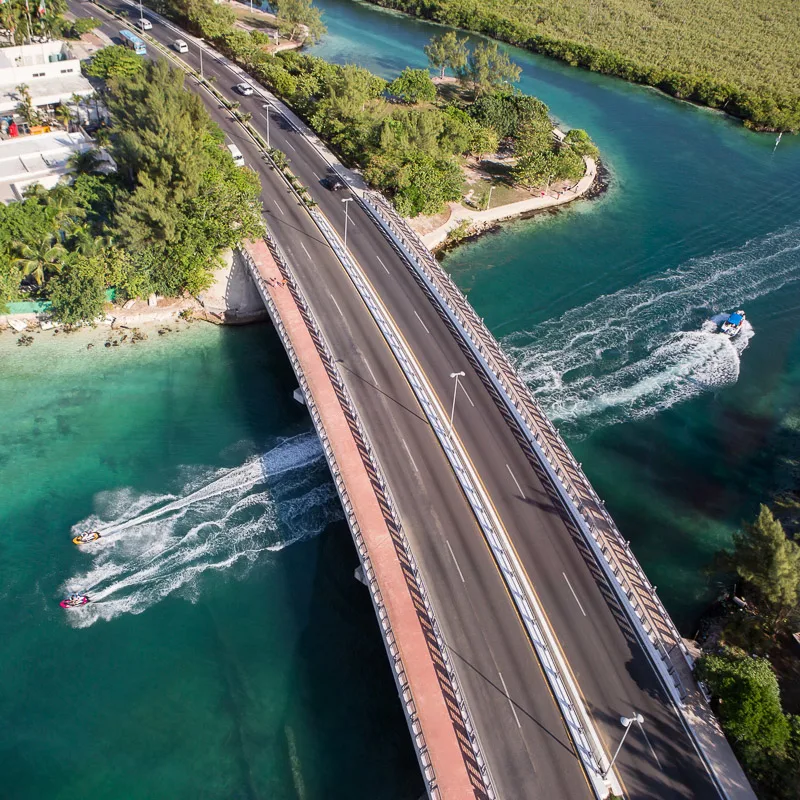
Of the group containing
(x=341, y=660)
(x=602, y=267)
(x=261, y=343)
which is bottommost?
(x=341, y=660)

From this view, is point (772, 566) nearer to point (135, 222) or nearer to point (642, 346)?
point (642, 346)

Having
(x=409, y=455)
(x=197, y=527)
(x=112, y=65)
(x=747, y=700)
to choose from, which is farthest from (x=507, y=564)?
(x=112, y=65)

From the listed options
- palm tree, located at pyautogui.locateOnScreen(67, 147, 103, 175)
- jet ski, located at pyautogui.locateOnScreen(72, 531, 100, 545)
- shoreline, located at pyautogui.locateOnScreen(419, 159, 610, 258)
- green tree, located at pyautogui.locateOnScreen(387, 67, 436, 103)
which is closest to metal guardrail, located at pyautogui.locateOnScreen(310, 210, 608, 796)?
shoreline, located at pyautogui.locateOnScreen(419, 159, 610, 258)

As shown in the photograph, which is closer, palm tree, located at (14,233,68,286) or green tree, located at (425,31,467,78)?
palm tree, located at (14,233,68,286)

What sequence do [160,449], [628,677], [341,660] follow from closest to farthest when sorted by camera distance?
[628,677] < [341,660] < [160,449]

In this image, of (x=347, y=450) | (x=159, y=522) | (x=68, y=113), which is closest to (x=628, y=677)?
(x=347, y=450)

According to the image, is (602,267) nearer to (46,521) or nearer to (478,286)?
(478,286)

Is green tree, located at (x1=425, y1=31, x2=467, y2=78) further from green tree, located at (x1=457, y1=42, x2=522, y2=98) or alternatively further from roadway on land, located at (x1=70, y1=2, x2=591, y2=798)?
roadway on land, located at (x1=70, y1=2, x2=591, y2=798)
